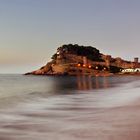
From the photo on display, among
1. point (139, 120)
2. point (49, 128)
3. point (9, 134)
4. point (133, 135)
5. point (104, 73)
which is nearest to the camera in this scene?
point (133, 135)

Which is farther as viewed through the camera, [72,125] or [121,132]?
[72,125]

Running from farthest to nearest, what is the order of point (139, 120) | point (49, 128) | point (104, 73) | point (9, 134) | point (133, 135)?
point (104, 73), point (139, 120), point (49, 128), point (9, 134), point (133, 135)

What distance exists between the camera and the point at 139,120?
11.5 meters

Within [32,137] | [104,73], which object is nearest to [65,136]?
[32,137]

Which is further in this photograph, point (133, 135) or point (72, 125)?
point (72, 125)

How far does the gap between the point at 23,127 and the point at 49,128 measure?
2.83 ft

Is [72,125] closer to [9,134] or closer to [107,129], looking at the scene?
[107,129]

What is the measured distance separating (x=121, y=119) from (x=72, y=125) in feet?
6.32

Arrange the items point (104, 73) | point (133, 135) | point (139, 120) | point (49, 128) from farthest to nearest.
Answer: point (104, 73) < point (139, 120) < point (49, 128) < point (133, 135)

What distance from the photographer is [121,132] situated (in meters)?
9.46

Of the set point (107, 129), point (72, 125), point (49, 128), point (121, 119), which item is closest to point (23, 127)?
point (49, 128)

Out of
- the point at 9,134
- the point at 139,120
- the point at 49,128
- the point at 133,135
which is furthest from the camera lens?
the point at 139,120

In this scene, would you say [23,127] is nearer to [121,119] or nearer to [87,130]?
[87,130]

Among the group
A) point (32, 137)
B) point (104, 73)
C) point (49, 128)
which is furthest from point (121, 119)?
point (104, 73)
